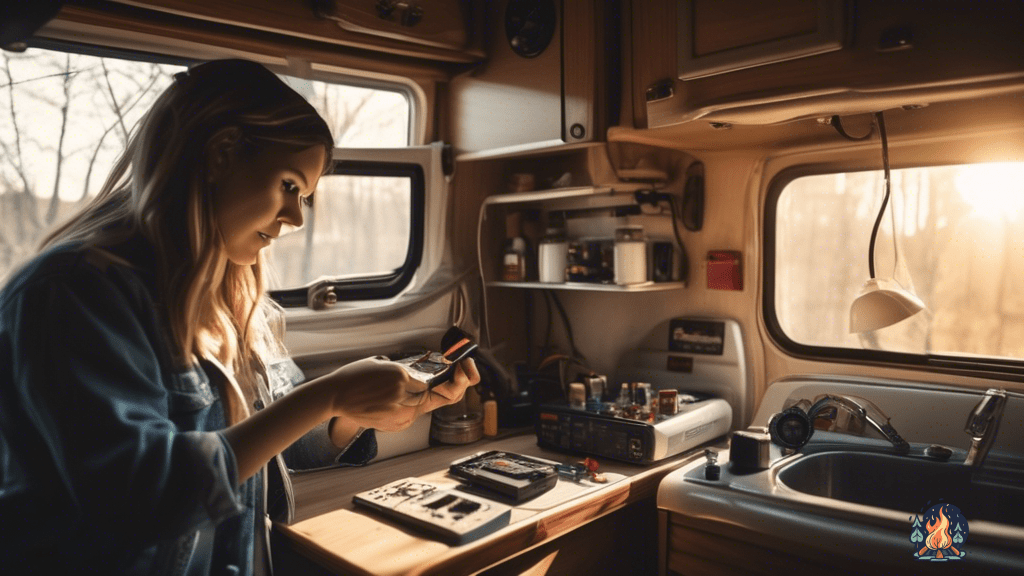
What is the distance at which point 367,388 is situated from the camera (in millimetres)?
1156

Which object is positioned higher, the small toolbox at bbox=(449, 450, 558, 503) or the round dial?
the round dial

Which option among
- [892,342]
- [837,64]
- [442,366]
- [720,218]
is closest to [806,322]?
[892,342]

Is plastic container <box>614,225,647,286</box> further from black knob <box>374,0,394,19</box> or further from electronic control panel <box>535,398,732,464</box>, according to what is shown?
black knob <box>374,0,394,19</box>

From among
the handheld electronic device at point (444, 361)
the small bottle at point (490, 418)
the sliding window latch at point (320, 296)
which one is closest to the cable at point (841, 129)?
the handheld electronic device at point (444, 361)

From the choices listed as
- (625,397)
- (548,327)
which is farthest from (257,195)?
(548,327)

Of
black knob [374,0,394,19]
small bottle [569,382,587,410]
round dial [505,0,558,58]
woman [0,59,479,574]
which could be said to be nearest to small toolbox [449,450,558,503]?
small bottle [569,382,587,410]

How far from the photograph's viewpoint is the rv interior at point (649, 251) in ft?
4.71

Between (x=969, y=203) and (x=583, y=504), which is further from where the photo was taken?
→ (x=969, y=203)

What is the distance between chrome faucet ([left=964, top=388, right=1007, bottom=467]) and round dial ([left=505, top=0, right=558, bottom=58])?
1.49m

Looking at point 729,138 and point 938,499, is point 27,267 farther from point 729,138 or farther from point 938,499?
point 938,499

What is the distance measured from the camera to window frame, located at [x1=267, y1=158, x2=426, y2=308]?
217 cm

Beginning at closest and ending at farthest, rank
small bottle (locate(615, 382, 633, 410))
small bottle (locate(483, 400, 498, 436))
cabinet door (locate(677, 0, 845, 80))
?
cabinet door (locate(677, 0, 845, 80)) < small bottle (locate(615, 382, 633, 410)) < small bottle (locate(483, 400, 498, 436))

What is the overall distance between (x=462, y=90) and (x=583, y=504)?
1447mm

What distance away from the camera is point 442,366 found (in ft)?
4.97
